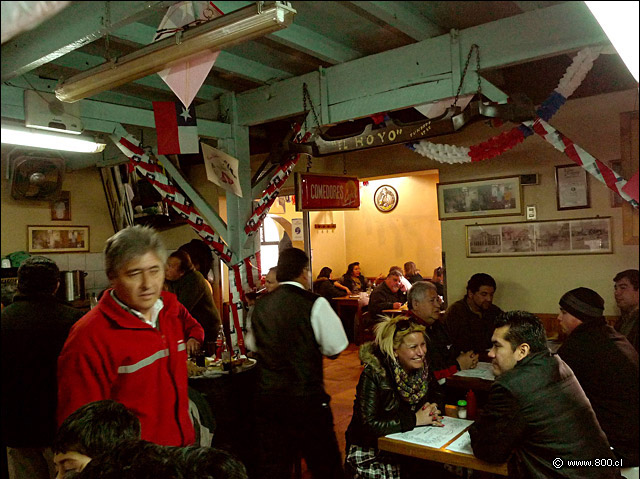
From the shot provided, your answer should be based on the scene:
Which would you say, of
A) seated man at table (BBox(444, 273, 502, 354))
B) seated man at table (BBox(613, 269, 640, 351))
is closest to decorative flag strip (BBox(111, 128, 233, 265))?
seated man at table (BBox(444, 273, 502, 354))

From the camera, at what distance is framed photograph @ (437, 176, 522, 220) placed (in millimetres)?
4641

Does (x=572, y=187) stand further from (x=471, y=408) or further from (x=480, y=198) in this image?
(x=471, y=408)

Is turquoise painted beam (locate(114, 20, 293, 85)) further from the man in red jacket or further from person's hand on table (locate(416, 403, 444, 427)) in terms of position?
person's hand on table (locate(416, 403, 444, 427))

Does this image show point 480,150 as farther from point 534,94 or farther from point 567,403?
point 567,403

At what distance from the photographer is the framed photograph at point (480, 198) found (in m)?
4.64

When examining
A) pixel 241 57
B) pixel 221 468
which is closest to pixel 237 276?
pixel 241 57

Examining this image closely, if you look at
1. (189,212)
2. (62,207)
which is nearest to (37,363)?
(62,207)

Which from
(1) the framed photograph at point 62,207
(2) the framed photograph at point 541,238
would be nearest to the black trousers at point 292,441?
(1) the framed photograph at point 62,207

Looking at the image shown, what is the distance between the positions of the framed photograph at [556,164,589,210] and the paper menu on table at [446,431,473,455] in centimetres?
267

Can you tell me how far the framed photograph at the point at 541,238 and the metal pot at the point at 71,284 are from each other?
353 centimetres

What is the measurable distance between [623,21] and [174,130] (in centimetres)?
215

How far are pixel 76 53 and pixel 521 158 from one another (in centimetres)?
370

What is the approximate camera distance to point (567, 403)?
209cm

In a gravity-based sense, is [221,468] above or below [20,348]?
below
